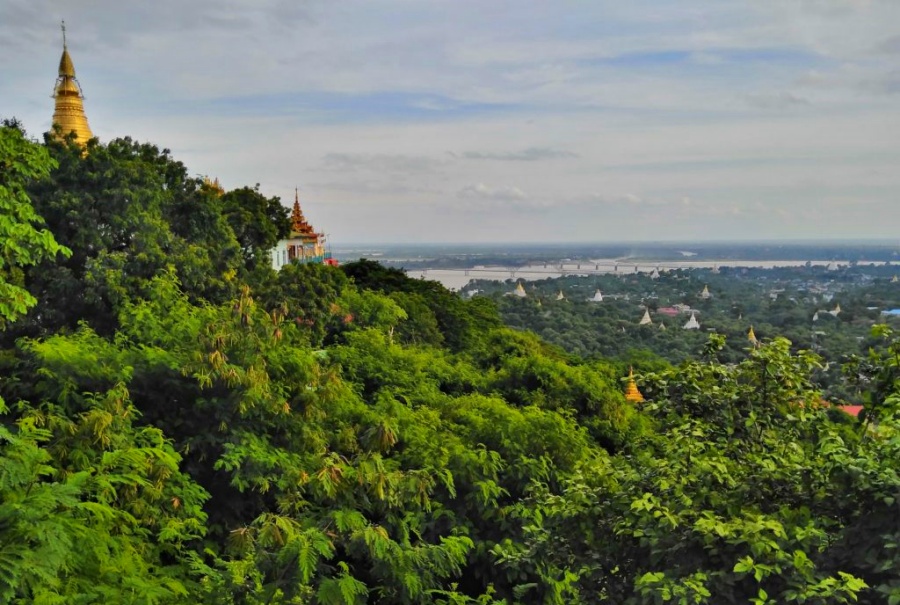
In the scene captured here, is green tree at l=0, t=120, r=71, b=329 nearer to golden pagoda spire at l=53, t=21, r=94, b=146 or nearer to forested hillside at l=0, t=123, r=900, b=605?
forested hillside at l=0, t=123, r=900, b=605

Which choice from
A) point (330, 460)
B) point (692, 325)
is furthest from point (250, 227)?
point (692, 325)

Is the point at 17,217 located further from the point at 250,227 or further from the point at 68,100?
the point at 68,100

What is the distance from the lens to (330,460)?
7.52m

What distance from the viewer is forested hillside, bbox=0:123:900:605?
199 inches

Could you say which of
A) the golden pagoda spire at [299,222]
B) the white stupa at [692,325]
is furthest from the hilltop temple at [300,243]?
the white stupa at [692,325]

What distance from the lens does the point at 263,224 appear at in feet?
61.3

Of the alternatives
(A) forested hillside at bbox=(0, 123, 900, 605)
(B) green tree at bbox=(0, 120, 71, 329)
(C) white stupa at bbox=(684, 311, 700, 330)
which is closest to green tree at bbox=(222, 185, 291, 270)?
(A) forested hillside at bbox=(0, 123, 900, 605)

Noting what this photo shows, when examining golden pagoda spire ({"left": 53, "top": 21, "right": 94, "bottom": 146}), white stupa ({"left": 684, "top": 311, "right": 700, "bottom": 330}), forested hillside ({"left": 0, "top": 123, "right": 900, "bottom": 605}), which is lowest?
Answer: white stupa ({"left": 684, "top": 311, "right": 700, "bottom": 330})

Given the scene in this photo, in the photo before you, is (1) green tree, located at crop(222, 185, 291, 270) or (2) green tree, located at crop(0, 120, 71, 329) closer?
(2) green tree, located at crop(0, 120, 71, 329)

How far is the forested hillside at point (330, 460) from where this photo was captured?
199 inches

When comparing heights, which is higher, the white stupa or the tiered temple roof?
the tiered temple roof

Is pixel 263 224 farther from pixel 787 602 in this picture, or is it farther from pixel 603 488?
pixel 787 602

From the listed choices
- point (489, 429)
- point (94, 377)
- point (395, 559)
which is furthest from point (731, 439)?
point (94, 377)

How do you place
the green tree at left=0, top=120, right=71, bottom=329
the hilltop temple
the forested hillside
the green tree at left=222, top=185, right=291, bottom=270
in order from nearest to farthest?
the forested hillside
the green tree at left=0, top=120, right=71, bottom=329
the green tree at left=222, top=185, right=291, bottom=270
the hilltop temple
